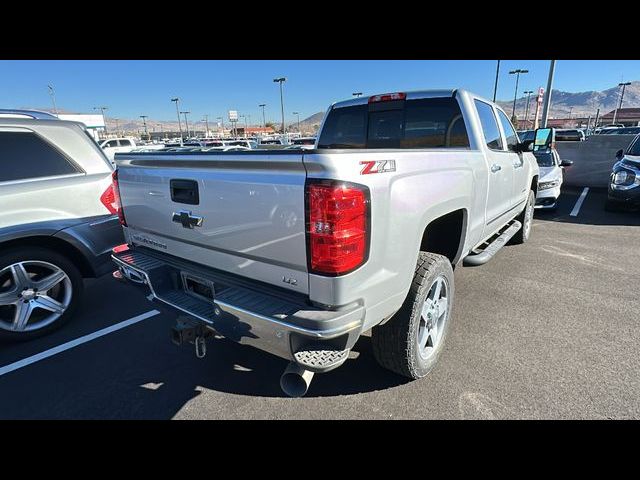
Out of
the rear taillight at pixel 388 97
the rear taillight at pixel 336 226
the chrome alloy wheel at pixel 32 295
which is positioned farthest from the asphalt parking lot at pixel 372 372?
the rear taillight at pixel 388 97

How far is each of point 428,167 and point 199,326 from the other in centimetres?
180

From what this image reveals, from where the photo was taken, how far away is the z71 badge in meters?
1.80

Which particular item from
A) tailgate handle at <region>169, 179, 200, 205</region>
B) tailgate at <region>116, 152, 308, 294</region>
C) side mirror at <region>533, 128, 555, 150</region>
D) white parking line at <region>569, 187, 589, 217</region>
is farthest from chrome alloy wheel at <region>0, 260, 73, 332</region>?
side mirror at <region>533, 128, 555, 150</region>

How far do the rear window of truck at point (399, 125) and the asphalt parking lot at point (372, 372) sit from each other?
72.1 inches

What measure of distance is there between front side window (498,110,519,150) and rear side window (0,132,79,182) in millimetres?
4951

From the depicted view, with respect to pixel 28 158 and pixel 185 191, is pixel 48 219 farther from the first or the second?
pixel 185 191

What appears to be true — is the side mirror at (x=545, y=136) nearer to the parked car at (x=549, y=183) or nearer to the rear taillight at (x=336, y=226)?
the parked car at (x=549, y=183)

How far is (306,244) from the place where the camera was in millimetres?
1802

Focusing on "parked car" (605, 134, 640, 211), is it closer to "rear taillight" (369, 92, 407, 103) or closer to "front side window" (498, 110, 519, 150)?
"front side window" (498, 110, 519, 150)

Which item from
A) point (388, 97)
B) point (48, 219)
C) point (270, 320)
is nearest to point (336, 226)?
point (270, 320)

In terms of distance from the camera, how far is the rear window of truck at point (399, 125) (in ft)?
11.7

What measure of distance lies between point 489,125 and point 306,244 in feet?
10.3
